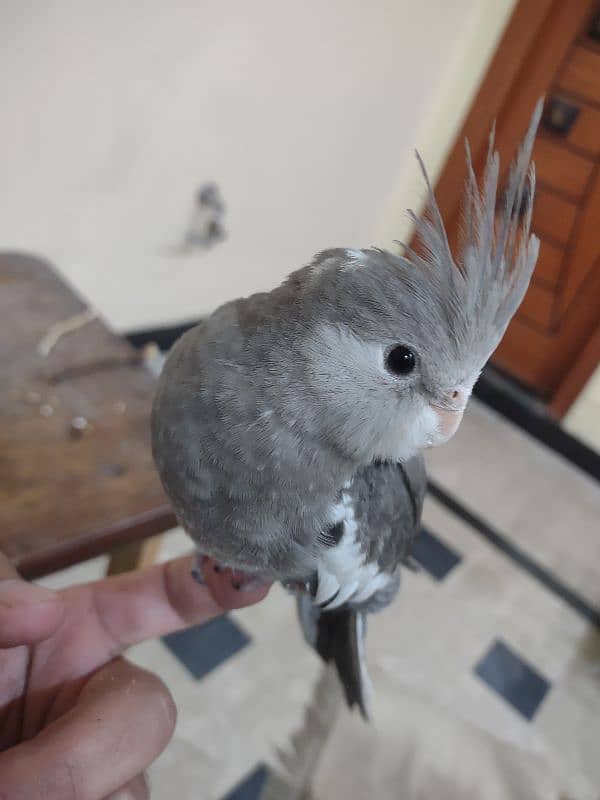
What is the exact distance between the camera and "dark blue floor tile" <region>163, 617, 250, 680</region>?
1.27 metres

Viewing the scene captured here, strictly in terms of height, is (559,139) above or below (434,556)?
above

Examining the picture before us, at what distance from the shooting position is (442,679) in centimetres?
139

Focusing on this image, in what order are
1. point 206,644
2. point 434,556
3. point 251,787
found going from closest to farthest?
1. point 251,787
2. point 206,644
3. point 434,556

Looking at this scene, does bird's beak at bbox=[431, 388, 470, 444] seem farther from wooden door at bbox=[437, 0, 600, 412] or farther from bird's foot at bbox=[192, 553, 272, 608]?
wooden door at bbox=[437, 0, 600, 412]

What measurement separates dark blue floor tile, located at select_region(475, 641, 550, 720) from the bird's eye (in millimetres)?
1168

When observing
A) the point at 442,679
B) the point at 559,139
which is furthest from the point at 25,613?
the point at 559,139

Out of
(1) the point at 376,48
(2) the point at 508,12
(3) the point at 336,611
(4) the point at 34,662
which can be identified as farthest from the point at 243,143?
(4) the point at 34,662

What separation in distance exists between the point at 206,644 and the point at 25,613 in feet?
2.92

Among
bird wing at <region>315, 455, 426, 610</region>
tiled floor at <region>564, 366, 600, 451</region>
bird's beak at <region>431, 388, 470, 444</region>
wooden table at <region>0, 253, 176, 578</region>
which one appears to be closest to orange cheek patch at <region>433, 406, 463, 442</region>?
bird's beak at <region>431, 388, 470, 444</region>

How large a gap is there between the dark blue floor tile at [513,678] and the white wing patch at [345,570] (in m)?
0.89

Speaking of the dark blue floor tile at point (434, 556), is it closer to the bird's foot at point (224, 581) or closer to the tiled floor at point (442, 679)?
the tiled floor at point (442, 679)

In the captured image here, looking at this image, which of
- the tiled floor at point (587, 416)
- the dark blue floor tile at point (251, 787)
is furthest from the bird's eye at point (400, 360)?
the tiled floor at point (587, 416)

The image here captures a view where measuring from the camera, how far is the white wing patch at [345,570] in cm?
61

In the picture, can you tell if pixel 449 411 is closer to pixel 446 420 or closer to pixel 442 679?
pixel 446 420
